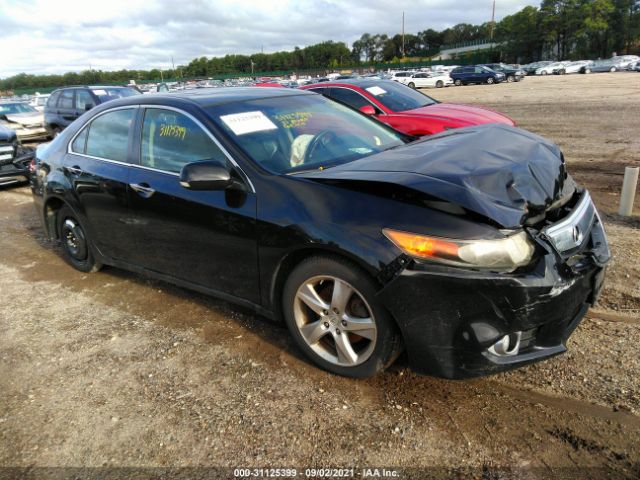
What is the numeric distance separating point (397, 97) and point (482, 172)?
6418mm

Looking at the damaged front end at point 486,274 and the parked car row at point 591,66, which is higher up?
the parked car row at point 591,66

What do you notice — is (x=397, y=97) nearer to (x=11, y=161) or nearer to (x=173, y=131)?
(x=173, y=131)

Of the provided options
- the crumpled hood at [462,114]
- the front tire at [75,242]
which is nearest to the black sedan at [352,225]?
the front tire at [75,242]

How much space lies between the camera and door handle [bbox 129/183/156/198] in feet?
12.0

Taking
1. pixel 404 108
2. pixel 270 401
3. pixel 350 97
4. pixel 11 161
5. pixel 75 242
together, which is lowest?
pixel 270 401

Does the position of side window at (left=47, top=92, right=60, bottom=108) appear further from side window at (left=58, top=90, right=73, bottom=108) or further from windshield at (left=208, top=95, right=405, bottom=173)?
windshield at (left=208, top=95, right=405, bottom=173)

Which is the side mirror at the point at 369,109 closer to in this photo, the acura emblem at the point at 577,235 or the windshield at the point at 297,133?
the windshield at the point at 297,133

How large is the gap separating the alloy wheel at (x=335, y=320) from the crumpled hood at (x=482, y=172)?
2.08 ft

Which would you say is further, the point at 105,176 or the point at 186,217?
the point at 105,176

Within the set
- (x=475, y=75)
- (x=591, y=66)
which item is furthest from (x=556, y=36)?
(x=475, y=75)

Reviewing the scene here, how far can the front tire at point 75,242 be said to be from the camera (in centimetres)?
475

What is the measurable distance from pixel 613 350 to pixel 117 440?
9.58 ft

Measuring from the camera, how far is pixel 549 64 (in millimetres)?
54438

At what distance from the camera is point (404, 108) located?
330 inches
